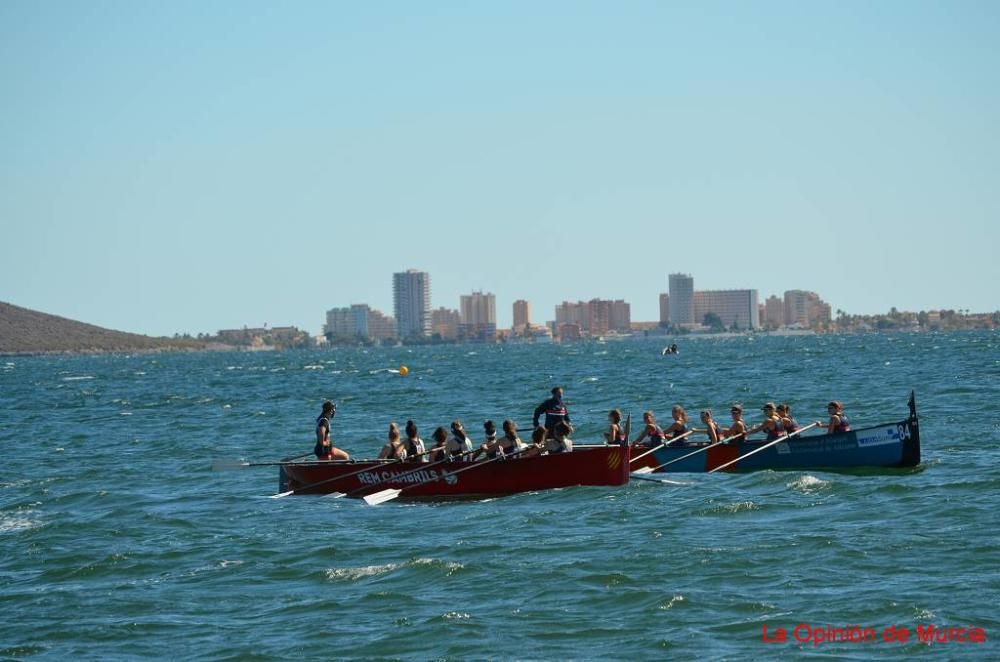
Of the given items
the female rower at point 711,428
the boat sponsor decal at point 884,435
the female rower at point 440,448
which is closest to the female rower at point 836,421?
the boat sponsor decal at point 884,435

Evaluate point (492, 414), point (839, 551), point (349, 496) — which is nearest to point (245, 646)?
point (839, 551)

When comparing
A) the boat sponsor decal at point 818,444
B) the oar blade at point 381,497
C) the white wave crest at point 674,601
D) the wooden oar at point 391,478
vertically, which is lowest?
the white wave crest at point 674,601

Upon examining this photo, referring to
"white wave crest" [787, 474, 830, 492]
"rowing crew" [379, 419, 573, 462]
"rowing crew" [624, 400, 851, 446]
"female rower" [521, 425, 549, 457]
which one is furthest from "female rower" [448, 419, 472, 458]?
"white wave crest" [787, 474, 830, 492]

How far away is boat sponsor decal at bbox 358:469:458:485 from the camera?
963 inches

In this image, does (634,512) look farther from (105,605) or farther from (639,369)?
(639,369)

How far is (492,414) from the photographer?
50344mm

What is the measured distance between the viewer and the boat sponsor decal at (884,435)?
25.2 meters

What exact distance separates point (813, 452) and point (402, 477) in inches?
298

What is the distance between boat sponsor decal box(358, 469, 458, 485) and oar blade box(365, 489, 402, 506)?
7.7 inches

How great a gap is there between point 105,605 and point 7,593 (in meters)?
1.72

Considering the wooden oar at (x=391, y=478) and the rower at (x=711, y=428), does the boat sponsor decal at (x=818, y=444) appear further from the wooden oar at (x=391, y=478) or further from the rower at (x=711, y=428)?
the wooden oar at (x=391, y=478)

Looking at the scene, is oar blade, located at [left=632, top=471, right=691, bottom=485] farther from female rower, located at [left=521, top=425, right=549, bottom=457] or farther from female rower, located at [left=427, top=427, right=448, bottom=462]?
female rower, located at [left=427, top=427, right=448, bottom=462]

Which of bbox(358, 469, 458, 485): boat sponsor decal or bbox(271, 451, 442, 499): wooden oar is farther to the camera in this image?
bbox(271, 451, 442, 499): wooden oar

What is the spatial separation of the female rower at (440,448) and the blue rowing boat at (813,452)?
4335mm
